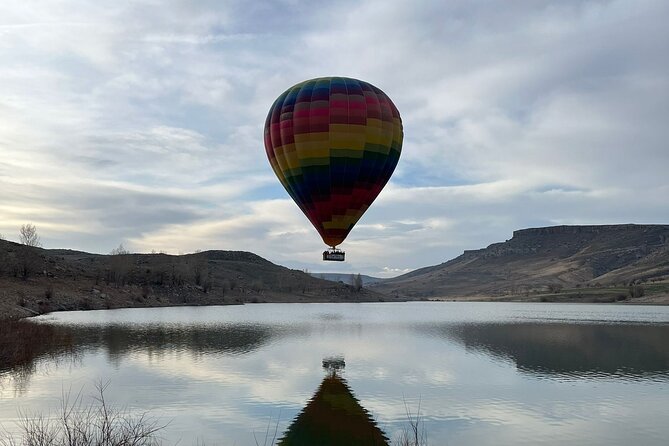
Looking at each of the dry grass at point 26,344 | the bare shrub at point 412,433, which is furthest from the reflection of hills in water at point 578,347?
the dry grass at point 26,344

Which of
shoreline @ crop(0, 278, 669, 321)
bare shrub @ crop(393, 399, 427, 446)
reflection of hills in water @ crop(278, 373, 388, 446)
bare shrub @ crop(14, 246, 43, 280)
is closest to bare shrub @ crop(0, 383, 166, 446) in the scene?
reflection of hills in water @ crop(278, 373, 388, 446)

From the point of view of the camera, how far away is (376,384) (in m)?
33.5

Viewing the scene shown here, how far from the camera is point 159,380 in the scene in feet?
111

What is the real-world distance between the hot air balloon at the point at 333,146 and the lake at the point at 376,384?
34.6 ft

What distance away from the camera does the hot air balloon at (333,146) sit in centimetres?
4012

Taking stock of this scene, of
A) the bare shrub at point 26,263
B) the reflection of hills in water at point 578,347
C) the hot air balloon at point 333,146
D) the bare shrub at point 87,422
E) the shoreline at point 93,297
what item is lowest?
the bare shrub at point 87,422

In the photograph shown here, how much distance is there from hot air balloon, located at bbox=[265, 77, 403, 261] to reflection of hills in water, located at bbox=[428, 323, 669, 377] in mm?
16650

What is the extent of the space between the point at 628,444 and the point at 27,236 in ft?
562

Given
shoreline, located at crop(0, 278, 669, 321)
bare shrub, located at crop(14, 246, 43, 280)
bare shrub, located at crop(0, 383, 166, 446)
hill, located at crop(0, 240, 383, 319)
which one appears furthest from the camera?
bare shrub, located at crop(14, 246, 43, 280)

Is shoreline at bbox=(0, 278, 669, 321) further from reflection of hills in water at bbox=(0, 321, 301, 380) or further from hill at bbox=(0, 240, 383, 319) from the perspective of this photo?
reflection of hills in water at bbox=(0, 321, 301, 380)

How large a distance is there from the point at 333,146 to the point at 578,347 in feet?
103

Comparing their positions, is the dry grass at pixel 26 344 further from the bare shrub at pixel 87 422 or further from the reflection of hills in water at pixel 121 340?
the bare shrub at pixel 87 422

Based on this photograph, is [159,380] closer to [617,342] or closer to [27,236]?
[617,342]

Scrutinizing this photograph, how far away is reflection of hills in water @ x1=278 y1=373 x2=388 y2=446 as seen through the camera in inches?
866
